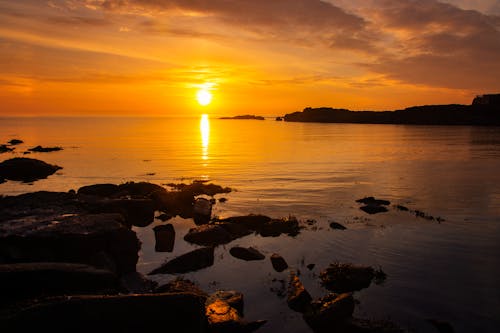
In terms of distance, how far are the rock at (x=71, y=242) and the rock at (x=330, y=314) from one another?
25.3 feet

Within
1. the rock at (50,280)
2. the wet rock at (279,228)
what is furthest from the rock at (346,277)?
the rock at (50,280)

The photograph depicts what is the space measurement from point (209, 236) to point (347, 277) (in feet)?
24.9

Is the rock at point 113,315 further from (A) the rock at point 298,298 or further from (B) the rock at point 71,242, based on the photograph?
(B) the rock at point 71,242

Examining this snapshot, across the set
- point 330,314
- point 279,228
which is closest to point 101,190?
point 279,228

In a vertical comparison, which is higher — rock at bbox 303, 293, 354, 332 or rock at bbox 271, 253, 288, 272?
rock at bbox 303, 293, 354, 332

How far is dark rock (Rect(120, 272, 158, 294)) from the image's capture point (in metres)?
12.2

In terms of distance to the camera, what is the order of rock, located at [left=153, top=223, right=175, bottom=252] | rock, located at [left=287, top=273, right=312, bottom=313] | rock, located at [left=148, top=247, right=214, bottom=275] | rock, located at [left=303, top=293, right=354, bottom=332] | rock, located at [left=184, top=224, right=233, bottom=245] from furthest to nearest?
rock, located at [left=184, top=224, right=233, bottom=245] → rock, located at [left=153, top=223, right=175, bottom=252] → rock, located at [left=148, top=247, right=214, bottom=275] → rock, located at [left=287, top=273, right=312, bottom=313] → rock, located at [left=303, top=293, right=354, bottom=332]

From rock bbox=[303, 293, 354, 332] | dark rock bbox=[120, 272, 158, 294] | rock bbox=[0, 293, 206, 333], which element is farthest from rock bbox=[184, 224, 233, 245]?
rock bbox=[0, 293, 206, 333]

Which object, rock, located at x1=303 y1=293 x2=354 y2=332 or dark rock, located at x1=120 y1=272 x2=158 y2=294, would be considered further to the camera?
dark rock, located at x1=120 y1=272 x2=158 y2=294

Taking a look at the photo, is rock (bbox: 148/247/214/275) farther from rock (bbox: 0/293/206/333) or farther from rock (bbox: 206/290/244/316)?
rock (bbox: 0/293/206/333)

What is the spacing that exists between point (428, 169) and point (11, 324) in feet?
155

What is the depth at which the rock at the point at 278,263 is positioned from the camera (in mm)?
13983

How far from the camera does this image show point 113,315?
7051mm

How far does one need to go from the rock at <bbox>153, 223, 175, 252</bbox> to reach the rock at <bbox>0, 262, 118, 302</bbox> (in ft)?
21.9
